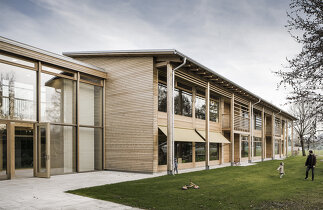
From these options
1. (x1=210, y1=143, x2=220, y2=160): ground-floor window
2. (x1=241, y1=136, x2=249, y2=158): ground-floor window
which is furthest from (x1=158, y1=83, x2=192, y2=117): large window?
(x1=241, y1=136, x2=249, y2=158): ground-floor window

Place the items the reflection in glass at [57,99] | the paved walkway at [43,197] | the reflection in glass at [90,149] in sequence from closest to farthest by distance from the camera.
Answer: the paved walkway at [43,197], the reflection in glass at [57,99], the reflection in glass at [90,149]

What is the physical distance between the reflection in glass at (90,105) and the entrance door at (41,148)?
2.67 m

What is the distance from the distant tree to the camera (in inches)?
264

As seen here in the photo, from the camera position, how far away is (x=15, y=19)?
2220cm

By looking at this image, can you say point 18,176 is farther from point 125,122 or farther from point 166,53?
point 166,53

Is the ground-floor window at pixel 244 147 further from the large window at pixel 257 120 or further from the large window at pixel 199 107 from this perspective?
the large window at pixel 199 107

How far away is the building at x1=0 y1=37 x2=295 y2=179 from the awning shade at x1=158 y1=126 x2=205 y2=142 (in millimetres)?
84

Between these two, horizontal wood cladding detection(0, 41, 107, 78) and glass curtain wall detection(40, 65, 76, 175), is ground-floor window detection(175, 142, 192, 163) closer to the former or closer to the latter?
glass curtain wall detection(40, 65, 76, 175)

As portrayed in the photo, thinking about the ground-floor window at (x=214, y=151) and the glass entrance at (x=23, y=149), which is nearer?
the glass entrance at (x=23, y=149)

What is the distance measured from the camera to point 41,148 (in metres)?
13.3

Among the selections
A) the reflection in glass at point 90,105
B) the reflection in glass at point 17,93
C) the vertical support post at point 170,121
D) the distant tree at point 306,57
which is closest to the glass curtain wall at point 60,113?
the reflection in glass at point 17,93

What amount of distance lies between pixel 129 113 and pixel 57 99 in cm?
399

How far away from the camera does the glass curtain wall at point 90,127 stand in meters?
15.8

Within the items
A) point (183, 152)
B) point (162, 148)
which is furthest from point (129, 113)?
point (183, 152)
